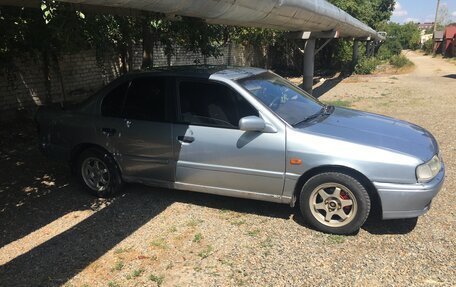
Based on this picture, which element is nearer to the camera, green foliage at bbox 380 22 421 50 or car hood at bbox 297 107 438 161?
car hood at bbox 297 107 438 161

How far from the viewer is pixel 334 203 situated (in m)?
4.09

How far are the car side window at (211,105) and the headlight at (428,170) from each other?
164 cm

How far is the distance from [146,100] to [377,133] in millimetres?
2590

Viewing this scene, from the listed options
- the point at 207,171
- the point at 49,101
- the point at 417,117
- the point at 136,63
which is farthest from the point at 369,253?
the point at 136,63

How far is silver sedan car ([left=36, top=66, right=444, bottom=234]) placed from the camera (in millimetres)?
3934

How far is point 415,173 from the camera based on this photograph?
379 centimetres

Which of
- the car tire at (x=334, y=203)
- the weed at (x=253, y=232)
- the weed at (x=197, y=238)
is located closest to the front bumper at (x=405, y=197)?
the car tire at (x=334, y=203)

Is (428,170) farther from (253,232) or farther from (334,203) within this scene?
(253,232)

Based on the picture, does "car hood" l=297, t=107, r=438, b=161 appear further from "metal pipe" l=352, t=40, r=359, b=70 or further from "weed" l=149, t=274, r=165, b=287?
"metal pipe" l=352, t=40, r=359, b=70

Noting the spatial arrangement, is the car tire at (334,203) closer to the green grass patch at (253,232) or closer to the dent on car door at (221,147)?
the dent on car door at (221,147)

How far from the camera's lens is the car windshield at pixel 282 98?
4492 mm

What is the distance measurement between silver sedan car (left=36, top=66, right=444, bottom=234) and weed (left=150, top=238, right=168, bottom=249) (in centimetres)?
79

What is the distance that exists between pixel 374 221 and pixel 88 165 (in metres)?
3.46

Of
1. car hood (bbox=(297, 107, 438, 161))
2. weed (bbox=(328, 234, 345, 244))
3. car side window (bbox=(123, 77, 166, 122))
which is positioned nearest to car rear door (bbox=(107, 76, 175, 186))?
car side window (bbox=(123, 77, 166, 122))
